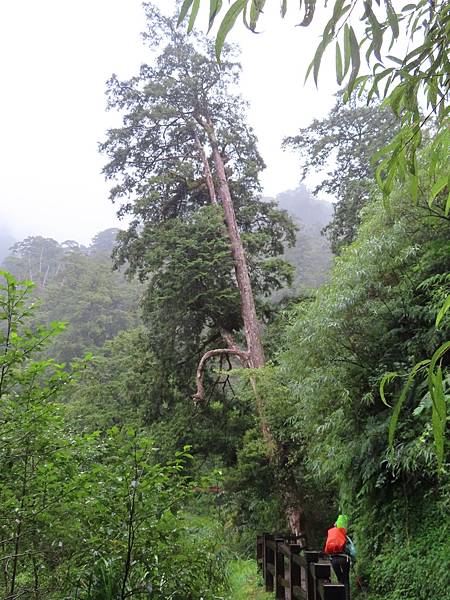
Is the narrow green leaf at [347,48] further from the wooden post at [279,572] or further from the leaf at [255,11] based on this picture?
the wooden post at [279,572]

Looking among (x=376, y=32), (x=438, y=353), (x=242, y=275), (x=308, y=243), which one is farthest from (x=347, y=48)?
(x=308, y=243)

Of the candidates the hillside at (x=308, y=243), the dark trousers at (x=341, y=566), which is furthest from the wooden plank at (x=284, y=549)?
the hillside at (x=308, y=243)

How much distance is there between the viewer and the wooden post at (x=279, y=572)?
6.07m

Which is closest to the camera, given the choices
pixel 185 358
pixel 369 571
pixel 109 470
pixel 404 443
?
pixel 109 470

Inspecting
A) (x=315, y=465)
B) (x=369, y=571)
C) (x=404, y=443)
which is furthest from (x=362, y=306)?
(x=369, y=571)

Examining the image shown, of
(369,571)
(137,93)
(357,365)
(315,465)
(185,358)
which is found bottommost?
(369,571)

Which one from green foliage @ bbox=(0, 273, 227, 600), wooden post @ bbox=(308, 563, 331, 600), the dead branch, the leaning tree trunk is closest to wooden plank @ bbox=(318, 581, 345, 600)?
wooden post @ bbox=(308, 563, 331, 600)

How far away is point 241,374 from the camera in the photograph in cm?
992

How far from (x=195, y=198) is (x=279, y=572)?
467 inches

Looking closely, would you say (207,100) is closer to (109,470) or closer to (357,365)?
(357,365)

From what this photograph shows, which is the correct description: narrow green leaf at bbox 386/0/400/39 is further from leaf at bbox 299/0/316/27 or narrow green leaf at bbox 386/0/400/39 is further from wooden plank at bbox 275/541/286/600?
wooden plank at bbox 275/541/286/600

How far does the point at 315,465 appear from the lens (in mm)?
6645

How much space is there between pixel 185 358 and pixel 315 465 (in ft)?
24.0

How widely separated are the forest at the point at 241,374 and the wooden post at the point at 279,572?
656 mm
